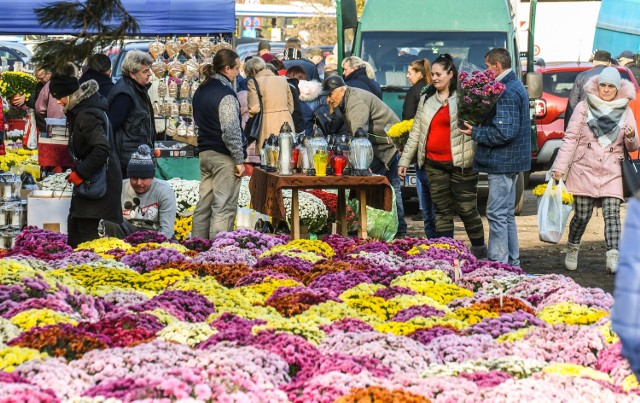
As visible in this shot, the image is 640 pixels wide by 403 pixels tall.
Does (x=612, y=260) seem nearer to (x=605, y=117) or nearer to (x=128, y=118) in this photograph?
(x=605, y=117)

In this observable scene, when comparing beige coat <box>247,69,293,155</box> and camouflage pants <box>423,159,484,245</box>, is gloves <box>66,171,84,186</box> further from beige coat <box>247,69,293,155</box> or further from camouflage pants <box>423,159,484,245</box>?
beige coat <box>247,69,293,155</box>

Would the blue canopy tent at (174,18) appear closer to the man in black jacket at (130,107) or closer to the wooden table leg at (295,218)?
the man in black jacket at (130,107)

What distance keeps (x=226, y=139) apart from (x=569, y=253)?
11.4 feet

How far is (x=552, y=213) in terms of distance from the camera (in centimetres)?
1167

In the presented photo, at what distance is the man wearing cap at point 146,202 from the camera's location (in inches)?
415

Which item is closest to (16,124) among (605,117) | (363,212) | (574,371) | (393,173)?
(393,173)

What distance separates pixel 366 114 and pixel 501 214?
216cm

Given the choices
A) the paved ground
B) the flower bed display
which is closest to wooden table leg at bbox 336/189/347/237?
the paved ground

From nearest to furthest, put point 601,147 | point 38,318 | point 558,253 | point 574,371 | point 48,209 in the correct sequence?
Result: point 574,371 → point 38,318 → point 48,209 → point 601,147 → point 558,253

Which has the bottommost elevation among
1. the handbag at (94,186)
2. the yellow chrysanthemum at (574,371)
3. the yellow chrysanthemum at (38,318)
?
the yellow chrysanthemum at (574,371)

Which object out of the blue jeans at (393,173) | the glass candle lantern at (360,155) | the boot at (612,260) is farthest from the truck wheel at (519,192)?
the glass candle lantern at (360,155)

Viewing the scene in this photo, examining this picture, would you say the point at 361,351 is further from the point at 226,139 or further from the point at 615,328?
the point at 226,139

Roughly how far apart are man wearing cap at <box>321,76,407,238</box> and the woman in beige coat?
997 mm

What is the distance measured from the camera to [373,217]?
12.4 m
